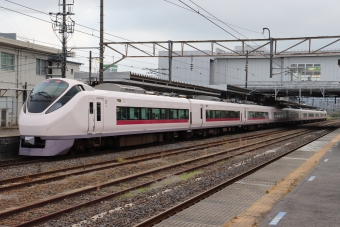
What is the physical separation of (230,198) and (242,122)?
2846 cm

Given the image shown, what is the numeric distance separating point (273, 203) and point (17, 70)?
30.7 metres

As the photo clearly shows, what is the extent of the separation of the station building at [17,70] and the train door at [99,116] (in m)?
15.3

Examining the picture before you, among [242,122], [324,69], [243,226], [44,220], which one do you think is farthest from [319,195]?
[324,69]

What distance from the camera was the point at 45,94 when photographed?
16.4 meters

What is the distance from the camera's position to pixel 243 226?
23.2ft

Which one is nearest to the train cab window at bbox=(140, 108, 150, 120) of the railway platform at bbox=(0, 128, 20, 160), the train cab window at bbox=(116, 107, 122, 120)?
the train cab window at bbox=(116, 107, 122, 120)

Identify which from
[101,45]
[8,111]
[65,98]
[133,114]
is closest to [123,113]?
[133,114]

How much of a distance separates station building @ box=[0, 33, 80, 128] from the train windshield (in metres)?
15.5

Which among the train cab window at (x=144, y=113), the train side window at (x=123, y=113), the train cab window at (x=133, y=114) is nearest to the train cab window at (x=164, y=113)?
the train cab window at (x=144, y=113)

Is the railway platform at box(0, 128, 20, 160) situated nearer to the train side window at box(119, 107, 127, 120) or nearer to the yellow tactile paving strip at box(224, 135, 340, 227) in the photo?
the train side window at box(119, 107, 127, 120)

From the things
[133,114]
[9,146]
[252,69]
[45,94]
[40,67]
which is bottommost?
[9,146]

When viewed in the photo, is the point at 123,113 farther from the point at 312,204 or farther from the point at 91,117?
the point at 312,204

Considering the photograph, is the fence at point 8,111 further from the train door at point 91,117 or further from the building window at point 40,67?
the train door at point 91,117

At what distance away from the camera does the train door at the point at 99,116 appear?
17800 mm
